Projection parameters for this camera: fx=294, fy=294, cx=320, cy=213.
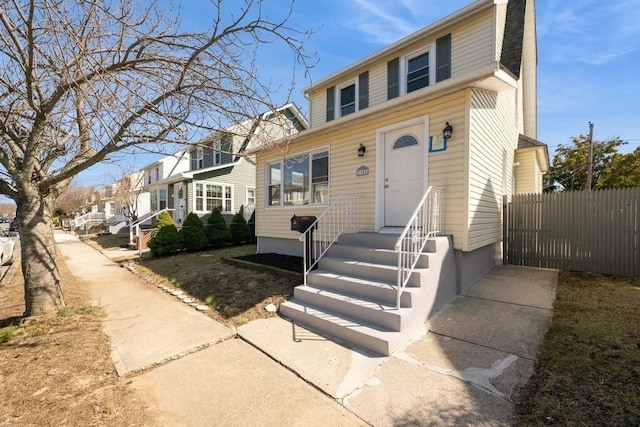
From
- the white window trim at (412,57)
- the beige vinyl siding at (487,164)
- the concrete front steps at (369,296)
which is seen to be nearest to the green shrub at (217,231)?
the concrete front steps at (369,296)

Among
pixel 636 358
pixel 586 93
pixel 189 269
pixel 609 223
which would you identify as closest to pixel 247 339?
pixel 636 358

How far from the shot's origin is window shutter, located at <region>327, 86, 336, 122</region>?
403 inches

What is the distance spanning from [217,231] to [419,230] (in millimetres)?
9870

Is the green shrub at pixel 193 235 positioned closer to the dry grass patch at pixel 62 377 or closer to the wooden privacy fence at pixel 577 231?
the dry grass patch at pixel 62 377

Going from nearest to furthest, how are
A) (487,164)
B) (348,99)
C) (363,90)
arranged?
(487,164), (363,90), (348,99)

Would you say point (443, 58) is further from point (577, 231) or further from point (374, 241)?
point (374, 241)

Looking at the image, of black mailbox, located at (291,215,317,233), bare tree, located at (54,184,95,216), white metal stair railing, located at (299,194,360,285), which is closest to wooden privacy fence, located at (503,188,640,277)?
white metal stair railing, located at (299,194,360,285)

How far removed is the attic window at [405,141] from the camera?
5729 mm

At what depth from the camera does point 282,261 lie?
7168mm

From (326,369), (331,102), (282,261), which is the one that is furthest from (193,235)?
(326,369)

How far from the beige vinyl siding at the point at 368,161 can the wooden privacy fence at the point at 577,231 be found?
332 cm

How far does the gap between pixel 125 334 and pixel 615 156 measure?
1063 inches

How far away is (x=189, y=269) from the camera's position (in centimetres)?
789

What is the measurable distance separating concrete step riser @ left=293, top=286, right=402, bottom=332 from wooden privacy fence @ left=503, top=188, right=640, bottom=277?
539cm
